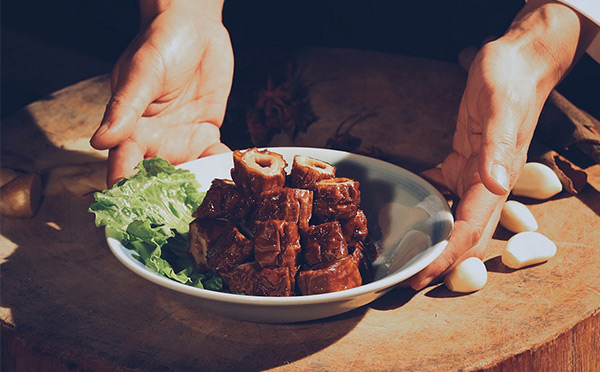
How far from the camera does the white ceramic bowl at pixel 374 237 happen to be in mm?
1871

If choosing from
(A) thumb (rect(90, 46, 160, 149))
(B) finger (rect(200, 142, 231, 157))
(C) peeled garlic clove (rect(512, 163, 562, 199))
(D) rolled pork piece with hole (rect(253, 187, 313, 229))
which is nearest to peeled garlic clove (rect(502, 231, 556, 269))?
(C) peeled garlic clove (rect(512, 163, 562, 199))

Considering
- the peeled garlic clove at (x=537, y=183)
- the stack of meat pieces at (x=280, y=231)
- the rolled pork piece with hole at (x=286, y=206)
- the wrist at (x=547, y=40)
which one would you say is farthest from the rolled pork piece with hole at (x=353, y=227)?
the wrist at (x=547, y=40)

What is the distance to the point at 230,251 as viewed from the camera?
2.17 metres

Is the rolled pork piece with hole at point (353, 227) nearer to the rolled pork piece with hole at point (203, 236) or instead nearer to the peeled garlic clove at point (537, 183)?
the rolled pork piece with hole at point (203, 236)

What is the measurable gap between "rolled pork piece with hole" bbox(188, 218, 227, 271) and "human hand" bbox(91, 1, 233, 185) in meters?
0.58

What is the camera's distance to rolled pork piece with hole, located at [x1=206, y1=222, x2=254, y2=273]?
7.12ft

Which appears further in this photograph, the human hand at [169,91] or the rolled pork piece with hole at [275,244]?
the human hand at [169,91]

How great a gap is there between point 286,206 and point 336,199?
187 mm

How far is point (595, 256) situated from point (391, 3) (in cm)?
294

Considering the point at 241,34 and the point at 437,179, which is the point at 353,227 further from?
the point at 241,34

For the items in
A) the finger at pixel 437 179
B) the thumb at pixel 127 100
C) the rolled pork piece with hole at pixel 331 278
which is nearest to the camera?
the rolled pork piece with hole at pixel 331 278

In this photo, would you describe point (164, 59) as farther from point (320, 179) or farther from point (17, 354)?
point (17, 354)

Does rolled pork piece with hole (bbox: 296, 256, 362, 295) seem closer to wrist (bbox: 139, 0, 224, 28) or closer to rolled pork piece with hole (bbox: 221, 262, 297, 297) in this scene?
rolled pork piece with hole (bbox: 221, 262, 297, 297)

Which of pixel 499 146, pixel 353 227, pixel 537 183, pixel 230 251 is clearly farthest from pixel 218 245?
pixel 537 183
